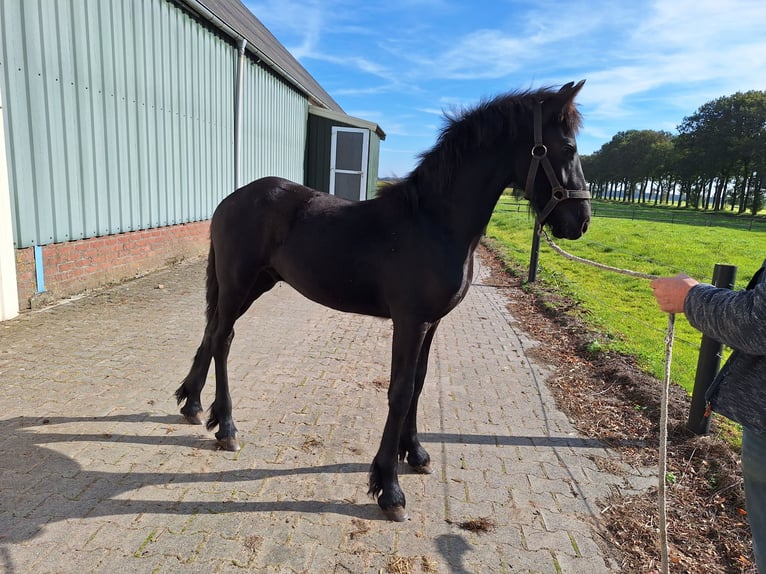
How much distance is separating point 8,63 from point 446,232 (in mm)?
5447

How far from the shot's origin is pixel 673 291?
1.69m

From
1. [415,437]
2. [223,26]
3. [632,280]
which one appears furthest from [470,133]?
[632,280]

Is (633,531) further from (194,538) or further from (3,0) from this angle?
(3,0)

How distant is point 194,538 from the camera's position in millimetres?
2293

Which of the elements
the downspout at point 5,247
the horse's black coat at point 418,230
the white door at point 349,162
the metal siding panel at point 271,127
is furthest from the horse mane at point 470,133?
the white door at point 349,162

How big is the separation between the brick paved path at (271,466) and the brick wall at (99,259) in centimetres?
57

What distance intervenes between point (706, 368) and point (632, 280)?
28.1ft

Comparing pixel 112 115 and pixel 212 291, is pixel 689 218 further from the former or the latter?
pixel 212 291

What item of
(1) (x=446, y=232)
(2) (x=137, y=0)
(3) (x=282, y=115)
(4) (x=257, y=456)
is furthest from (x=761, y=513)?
(3) (x=282, y=115)

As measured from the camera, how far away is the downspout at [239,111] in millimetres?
10383

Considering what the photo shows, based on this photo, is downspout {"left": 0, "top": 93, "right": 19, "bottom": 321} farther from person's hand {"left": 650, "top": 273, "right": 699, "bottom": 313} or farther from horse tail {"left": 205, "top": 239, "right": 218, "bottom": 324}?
person's hand {"left": 650, "top": 273, "right": 699, "bottom": 313}

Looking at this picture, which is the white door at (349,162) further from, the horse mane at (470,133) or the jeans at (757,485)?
the jeans at (757,485)

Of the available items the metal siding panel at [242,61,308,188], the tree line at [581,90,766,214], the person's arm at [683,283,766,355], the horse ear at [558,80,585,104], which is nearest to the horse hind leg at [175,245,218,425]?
A: the horse ear at [558,80,585,104]

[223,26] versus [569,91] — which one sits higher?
[223,26]
